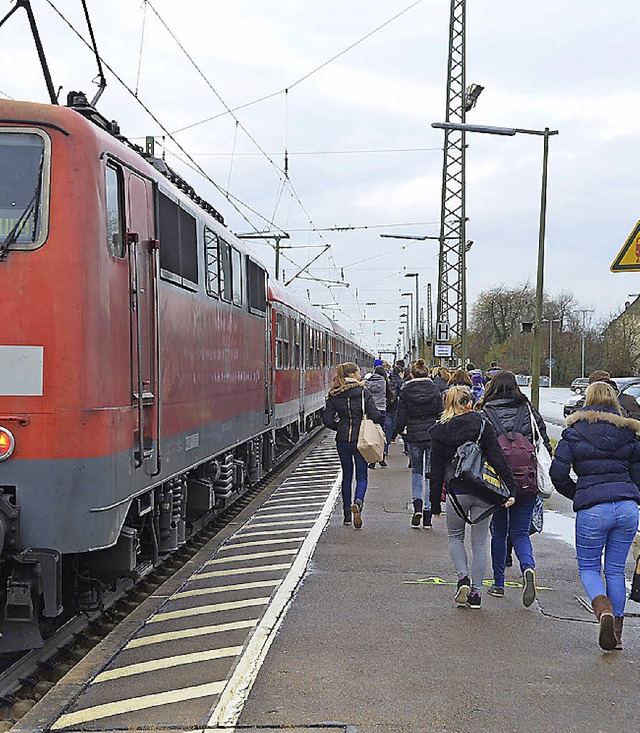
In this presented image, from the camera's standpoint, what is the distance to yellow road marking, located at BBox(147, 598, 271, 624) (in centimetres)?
831

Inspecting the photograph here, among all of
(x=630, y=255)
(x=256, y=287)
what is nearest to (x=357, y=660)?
(x=630, y=255)

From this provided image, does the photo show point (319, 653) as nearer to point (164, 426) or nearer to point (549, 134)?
point (164, 426)

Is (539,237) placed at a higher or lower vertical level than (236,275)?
higher

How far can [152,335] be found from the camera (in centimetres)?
805

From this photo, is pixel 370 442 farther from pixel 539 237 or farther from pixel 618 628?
pixel 539 237

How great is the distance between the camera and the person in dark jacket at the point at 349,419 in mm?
13062

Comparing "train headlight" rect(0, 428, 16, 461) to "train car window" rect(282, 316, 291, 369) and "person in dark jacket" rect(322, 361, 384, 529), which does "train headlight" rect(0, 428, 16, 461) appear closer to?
"person in dark jacket" rect(322, 361, 384, 529)

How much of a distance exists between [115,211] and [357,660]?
338cm

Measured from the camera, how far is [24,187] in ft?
21.8

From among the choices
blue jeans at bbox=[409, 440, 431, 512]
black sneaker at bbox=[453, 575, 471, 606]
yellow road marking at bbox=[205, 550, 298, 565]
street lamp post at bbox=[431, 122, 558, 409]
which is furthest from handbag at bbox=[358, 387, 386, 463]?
street lamp post at bbox=[431, 122, 558, 409]

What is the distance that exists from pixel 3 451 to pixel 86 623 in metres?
2.30

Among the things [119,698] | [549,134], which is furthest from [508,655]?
[549,134]

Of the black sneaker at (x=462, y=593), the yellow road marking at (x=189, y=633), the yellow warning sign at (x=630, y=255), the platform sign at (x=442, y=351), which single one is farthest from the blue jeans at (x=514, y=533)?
the platform sign at (x=442, y=351)

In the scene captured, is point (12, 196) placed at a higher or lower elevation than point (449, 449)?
higher
